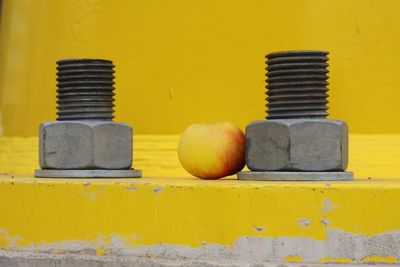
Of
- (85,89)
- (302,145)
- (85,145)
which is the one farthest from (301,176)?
(85,89)

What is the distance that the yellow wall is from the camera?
3533 mm

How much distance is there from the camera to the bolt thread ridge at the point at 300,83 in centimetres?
315

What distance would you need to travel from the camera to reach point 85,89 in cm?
348

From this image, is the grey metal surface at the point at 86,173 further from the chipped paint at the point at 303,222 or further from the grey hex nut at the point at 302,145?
the chipped paint at the point at 303,222

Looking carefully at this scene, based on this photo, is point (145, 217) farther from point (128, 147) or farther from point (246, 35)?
point (246, 35)

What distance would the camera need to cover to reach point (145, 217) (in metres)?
2.89

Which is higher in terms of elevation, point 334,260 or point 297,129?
point 297,129

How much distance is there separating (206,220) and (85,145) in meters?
0.70

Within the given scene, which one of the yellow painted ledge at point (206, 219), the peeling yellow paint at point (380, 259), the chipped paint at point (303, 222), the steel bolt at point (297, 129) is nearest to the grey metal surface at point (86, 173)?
the yellow painted ledge at point (206, 219)

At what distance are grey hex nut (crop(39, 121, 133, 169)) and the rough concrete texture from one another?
41cm

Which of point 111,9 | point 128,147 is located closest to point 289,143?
point 128,147

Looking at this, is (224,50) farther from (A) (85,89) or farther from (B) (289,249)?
(B) (289,249)

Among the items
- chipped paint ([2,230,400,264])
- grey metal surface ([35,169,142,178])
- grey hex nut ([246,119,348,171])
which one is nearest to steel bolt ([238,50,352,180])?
grey hex nut ([246,119,348,171])

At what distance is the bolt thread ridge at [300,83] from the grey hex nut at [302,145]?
0.08 meters
